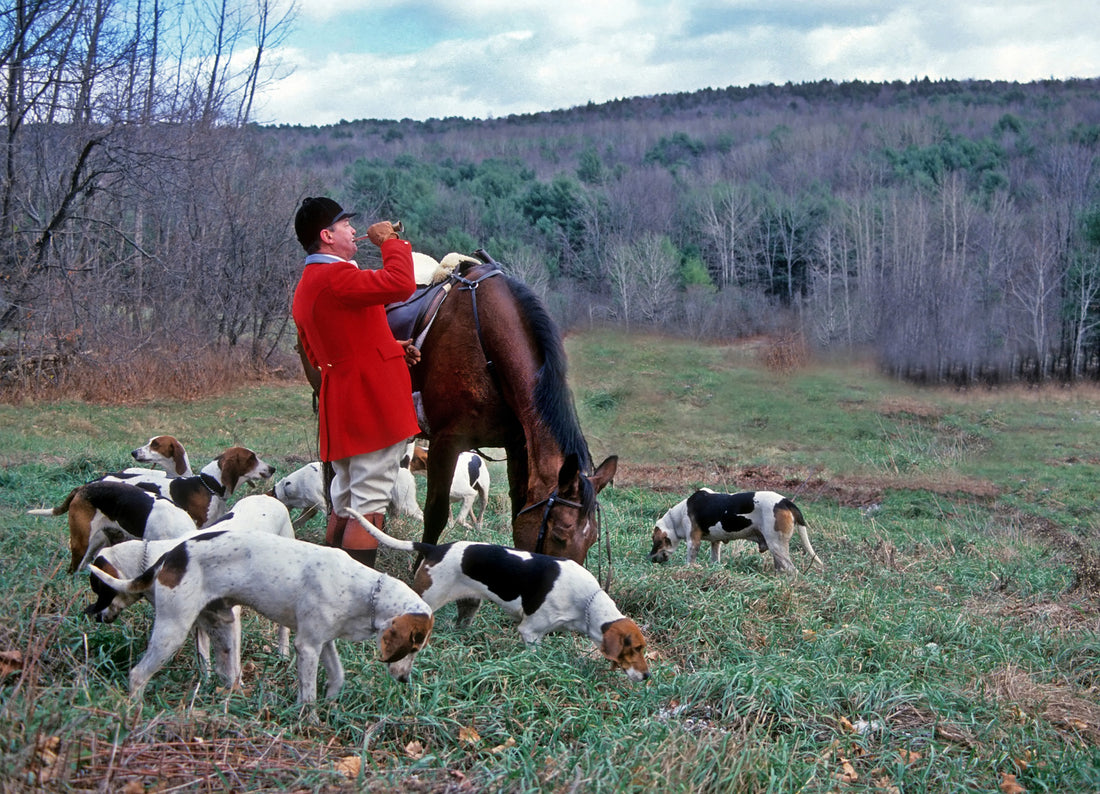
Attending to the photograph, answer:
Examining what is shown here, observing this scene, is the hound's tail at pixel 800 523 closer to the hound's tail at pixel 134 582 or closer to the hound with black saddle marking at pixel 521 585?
the hound with black saddle marking at pixel 521 585

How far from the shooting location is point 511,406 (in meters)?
6.06

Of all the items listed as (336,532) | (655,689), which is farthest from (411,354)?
(655,689)

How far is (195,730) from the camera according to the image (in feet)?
11.6

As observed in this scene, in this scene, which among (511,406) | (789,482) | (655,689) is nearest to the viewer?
(655,689)

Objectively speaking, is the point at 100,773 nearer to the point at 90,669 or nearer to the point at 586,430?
the point at 90,669

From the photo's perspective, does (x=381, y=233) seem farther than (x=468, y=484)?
No

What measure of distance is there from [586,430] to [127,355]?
9.35 meters

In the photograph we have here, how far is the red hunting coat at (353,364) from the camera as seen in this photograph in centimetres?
538

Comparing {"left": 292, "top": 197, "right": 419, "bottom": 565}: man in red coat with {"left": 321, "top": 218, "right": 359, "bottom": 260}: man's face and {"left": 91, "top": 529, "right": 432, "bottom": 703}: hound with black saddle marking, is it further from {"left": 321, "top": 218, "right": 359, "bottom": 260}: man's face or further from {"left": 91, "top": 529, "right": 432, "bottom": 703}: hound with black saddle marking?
{"left": 91, "top": 529, "right": 432, "bottom": 703}: hound with black saddle marking

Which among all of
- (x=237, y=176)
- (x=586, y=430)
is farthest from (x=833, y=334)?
(x=237, y=176)

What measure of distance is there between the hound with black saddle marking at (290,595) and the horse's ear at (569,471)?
1276 millimetres

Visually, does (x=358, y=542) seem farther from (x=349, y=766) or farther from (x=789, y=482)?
(x=789, y=482)

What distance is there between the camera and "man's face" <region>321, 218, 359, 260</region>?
551cm

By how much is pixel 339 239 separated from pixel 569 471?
1.86m
